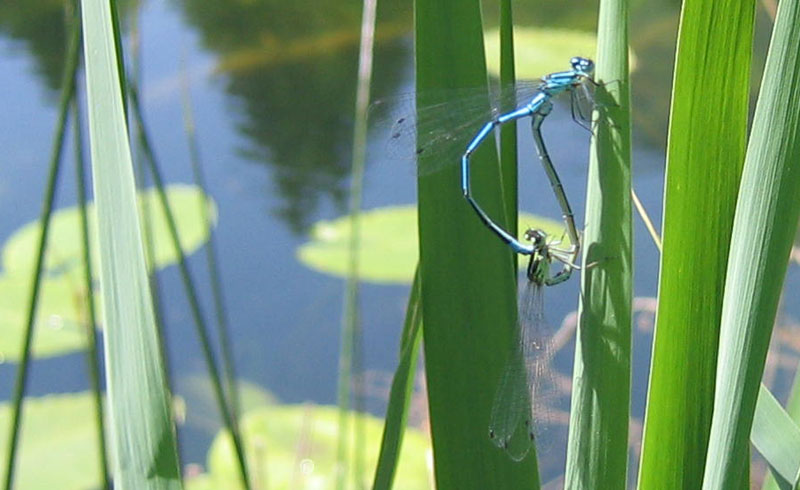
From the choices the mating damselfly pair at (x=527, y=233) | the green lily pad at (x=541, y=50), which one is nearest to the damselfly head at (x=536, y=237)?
the mating damselfly pair at (x=527, y=233)

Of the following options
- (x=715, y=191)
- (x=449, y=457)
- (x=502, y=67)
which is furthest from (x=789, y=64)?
(x=449, y=457)

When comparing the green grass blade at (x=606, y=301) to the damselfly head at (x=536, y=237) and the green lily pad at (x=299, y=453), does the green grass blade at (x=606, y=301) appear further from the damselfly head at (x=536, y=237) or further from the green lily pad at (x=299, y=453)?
the green lily pad at (x=299, y=453)

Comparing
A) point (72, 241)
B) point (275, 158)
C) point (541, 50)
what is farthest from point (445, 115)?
point (275, 158)

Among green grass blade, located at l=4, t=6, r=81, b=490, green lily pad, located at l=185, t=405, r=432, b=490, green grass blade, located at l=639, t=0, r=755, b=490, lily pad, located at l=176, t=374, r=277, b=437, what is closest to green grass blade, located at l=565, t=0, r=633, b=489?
green grass blade, located at l=639, t=0, r=755, b=490

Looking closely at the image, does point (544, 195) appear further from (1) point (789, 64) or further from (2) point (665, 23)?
(1) point (789, 64)

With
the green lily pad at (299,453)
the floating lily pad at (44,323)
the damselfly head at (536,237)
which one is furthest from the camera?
the floating lily pad at (44,323)
